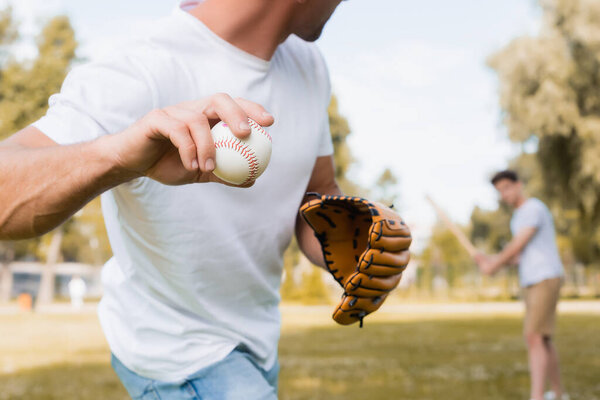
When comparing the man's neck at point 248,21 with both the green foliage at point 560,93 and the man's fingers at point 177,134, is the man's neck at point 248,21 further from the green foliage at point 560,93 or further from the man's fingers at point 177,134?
the green foliage at point 560,93

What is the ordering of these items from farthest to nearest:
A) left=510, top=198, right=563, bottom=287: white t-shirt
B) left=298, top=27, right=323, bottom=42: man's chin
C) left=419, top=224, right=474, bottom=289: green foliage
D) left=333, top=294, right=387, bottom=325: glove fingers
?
left=419, top=224, right=474, bottom=289: green foliage, left=510, top=198, right=563, bottom=287: white t-shirt, left=298, top=27, right=323, bottom=42: man's chin, left=333, top=294, right=387, bottom=325: glove fingers

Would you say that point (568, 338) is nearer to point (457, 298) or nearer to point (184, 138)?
point (184, 138)

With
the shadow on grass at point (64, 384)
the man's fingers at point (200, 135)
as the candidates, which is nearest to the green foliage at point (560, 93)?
the shadow on grass at point (64, 384)

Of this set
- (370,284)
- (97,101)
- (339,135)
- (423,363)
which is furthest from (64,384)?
(339,135)

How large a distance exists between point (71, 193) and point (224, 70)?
84cm

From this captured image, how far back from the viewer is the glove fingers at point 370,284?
7.04 ft

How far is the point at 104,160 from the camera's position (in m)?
1.41

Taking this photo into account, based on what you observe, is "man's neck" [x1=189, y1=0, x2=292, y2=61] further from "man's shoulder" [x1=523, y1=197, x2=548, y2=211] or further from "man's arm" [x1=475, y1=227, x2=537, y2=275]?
"man's shoulder" [x1=523, y1=197, x2=548, y2=211]

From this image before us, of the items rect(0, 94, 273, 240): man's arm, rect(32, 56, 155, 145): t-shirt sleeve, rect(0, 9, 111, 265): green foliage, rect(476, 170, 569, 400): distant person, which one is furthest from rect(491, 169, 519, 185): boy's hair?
rect(0, 9, 111, 265): green foliage

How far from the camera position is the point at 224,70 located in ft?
7.00

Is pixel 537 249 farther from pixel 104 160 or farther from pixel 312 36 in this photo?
pixel 104 160

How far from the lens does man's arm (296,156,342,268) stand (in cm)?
249

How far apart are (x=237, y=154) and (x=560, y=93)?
20204 millimetres

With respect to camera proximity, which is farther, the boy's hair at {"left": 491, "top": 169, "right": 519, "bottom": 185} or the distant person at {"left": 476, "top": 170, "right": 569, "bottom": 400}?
the boy's hair at {"left": 491, "top": 169, "right": 519, "bottom": 185}
